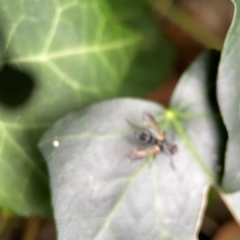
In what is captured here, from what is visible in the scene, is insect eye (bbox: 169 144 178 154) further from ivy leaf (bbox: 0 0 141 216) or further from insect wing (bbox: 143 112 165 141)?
ivy leaf (bbox: 0 0 141 216)

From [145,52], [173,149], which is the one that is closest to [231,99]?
[173,149]

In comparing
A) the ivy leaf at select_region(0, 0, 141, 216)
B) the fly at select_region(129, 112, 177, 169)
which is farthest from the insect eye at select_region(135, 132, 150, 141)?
the ivy leaf at select_region(0, 0, 141, 216)

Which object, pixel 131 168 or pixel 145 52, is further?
pixel 145 52

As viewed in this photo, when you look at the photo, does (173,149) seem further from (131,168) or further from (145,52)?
(145,52)

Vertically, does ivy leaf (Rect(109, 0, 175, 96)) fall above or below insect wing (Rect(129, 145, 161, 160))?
above

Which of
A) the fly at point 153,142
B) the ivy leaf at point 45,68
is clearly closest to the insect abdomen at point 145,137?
the fly at point 153,142

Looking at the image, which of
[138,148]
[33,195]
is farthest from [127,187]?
[33,195]

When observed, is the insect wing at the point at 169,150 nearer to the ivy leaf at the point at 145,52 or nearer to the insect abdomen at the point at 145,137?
the insect abdomen at the point at 145,137
